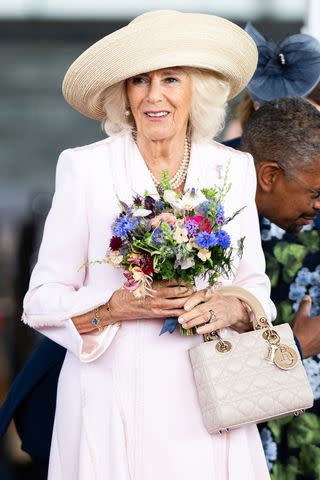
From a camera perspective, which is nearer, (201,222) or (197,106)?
(201,222)

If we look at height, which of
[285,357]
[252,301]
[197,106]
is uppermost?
[197,106]

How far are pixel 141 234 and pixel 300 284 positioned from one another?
1.31 metres

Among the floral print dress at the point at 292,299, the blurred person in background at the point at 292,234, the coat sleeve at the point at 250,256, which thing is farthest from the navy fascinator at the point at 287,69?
the coat sleeve at the point at 250,256

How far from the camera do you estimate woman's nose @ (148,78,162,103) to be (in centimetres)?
365

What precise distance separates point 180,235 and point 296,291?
131cm

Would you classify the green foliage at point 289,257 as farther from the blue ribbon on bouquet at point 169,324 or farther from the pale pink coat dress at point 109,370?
the blue ribbon on bouquet at point 169,324

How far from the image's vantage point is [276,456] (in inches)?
177

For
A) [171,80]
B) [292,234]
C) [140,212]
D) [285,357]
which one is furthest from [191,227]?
[292,234]

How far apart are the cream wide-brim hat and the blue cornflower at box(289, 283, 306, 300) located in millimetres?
975

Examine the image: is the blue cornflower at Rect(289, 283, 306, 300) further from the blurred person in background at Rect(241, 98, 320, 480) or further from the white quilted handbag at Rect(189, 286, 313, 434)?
the white quilted handbag at Rect(189, 286, 313, 434)

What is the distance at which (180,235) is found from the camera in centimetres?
328

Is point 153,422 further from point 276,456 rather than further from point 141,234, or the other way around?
point 276,456

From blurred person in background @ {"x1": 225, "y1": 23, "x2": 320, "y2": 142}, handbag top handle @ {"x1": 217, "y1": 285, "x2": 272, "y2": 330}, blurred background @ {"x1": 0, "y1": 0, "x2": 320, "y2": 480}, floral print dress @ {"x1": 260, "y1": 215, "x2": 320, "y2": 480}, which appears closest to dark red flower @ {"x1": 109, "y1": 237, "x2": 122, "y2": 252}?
handbag top handle @ {"x1": 217, "y1": 285, "x2": 272, "y2": 330}

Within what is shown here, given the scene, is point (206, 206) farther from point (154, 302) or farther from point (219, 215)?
point (154, 302)
